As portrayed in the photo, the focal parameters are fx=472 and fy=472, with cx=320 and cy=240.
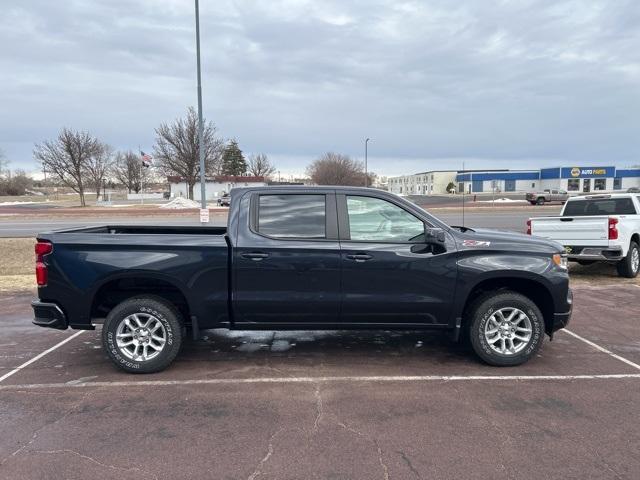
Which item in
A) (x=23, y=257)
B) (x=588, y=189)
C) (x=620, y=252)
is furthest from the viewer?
(x=588, y=189)

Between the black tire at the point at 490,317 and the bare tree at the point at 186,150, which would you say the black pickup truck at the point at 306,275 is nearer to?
the black tire at the point at 490,317

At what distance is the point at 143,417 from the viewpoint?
3830 mm

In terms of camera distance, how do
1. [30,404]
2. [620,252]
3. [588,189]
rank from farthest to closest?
[588,189] < [620,252] < [30,404]

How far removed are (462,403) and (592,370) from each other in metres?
1.74

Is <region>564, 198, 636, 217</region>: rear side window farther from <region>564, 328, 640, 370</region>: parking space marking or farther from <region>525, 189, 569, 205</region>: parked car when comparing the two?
<region>525, 189, 569, 205</region>: parked car

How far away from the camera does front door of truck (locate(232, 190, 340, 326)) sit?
4.64 m

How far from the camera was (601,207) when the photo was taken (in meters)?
10.5

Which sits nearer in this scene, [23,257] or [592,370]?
[592,370]

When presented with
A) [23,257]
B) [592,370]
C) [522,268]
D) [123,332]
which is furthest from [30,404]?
[23,257]

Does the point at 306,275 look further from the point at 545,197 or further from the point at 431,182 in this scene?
the point at 431,182

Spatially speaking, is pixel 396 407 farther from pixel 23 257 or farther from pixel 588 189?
pixel 588 189

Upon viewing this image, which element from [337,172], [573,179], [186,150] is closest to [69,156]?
[186,150]

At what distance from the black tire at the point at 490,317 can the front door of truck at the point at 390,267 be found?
34 centimetres

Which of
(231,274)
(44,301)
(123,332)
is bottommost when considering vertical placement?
(123,332)
